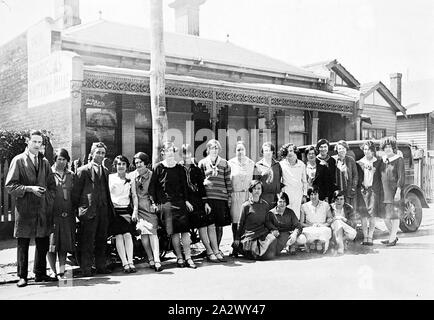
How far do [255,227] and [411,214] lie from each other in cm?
389

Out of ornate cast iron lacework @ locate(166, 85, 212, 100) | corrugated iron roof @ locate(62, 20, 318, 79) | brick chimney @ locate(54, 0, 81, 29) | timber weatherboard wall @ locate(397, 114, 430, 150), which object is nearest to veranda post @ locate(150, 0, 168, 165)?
ornate cast iron lacework @ locate(166, 85, 212, 100)

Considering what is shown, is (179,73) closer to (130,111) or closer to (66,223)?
(130,111)

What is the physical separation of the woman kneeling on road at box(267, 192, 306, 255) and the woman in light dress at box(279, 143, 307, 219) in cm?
34

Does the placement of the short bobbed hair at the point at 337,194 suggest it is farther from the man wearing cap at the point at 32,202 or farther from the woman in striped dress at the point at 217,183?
the man wearing cap at the point at 32,202

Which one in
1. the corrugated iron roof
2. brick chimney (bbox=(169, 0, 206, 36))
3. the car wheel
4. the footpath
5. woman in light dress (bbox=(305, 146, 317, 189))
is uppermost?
brick chimney (bbox=(169, 0, 206, 36))

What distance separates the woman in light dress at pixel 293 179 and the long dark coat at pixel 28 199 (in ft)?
11.9

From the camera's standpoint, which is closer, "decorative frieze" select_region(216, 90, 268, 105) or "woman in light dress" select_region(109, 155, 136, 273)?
"woman in light dress" select_region(109, 155, 136, 273)

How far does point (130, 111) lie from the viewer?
1314cm

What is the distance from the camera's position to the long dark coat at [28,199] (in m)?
5.40

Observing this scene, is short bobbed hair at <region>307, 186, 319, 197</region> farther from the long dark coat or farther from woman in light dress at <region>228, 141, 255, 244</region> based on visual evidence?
the long dark coat

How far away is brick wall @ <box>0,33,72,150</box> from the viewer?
10375 millimetres

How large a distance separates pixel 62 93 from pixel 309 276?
7.24 meters

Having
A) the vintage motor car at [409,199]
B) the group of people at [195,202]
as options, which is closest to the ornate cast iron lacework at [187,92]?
the vintage motor car at [409,199]

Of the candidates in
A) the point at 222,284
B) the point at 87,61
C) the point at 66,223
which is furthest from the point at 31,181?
the point at 87,61
